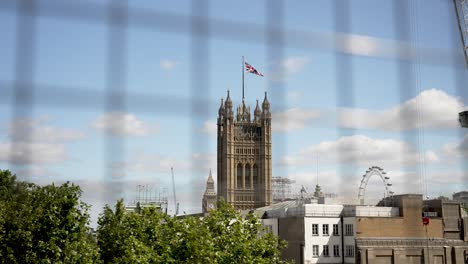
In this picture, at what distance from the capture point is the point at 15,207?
17.4 m

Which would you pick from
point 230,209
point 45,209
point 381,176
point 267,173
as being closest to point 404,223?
point 381,176

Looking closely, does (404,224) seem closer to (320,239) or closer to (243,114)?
(320,239)

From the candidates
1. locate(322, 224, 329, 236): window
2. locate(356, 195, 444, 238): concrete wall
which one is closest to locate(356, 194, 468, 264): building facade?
locate(356, 195, 444, 238): concrete wall

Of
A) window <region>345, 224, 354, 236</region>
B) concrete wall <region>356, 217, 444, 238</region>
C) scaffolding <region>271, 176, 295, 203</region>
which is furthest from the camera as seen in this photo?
scaffolding <region>271, 176, 295, 203</region>

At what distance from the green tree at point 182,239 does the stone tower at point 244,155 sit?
234ft

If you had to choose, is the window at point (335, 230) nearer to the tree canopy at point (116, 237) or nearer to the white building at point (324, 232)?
the white building at point (324, 232)

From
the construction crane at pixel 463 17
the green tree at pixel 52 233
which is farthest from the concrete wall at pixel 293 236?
the green tree at pixel 52 233

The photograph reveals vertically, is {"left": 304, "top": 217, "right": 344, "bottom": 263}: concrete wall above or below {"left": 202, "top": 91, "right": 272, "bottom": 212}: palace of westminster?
below

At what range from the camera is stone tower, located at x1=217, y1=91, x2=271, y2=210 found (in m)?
90.9

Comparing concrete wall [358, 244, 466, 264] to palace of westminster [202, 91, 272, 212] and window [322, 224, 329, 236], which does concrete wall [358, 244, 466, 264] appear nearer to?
window [322, 224, 329, 236]

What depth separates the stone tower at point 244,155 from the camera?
3578 inches

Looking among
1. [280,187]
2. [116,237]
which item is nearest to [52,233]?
[116,237]

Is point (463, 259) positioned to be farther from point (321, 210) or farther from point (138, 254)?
point (138, 254)

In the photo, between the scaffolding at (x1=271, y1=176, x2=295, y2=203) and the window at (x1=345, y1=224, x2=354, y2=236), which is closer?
the window at (x1=345, y1=224, x2=354, y2=236)
